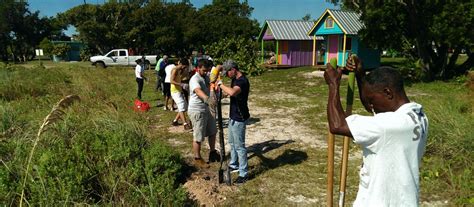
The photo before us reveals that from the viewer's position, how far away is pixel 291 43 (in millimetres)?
25328

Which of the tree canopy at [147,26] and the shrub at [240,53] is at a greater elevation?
the tree canopy at [147,26]

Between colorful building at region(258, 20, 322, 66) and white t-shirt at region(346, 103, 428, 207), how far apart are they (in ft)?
76.4

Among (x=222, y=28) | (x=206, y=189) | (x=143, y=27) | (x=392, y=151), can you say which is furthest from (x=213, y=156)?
(x=222, y=28)

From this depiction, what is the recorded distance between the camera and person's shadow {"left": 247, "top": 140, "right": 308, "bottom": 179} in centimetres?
551

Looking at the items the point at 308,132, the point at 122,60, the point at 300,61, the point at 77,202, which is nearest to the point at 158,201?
the point at 77,202

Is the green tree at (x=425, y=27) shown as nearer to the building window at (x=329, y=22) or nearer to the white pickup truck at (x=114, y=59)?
the building window at (x=329, y=22)

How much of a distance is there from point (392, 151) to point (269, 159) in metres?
4.18

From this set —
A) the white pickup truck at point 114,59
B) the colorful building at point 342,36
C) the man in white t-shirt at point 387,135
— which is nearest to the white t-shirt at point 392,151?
the man in white t-shirt at point 387,135

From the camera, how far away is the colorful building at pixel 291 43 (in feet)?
82.4

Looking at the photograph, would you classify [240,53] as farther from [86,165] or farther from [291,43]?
[86,165]

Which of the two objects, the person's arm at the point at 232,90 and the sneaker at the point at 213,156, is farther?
the sneaker at the point at 213,156

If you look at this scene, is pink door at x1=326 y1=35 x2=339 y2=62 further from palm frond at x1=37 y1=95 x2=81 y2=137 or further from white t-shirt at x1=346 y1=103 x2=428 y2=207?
white t-shirt at x1=346 y1=103 x2=428 y2=207

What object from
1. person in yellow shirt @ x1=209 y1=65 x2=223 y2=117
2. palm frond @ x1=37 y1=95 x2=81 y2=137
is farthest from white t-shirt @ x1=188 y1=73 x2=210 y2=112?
palm frond @ x1=37 y1=95 x2=81 y2=137

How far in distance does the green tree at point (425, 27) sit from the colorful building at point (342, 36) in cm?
375
